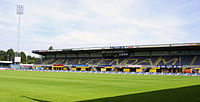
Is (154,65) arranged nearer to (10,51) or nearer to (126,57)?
(126,57)

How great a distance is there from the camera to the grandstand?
6250 centimetres

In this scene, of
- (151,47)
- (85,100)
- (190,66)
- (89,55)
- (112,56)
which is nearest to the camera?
(85,100)

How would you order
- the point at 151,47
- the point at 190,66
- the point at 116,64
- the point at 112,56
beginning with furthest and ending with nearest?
the point at 112,56 < the point at 116,64 < the point at 151,47 < the point at 190,66

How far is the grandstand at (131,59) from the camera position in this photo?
2461 inches

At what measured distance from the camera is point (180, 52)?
67.8 metres

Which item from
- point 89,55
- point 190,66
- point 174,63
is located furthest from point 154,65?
point 89,55

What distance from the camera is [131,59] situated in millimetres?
73562

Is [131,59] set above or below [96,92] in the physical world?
above

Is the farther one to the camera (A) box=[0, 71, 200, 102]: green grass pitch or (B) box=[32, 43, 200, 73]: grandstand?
(B) box=[32, 43, 200, 73]: grandstand

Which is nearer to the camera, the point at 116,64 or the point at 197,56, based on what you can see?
the point at 197,56

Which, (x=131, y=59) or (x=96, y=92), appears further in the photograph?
(x=131, y=59)

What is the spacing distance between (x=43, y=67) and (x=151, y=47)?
4701 cm

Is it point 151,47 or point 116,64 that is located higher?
point 151,47

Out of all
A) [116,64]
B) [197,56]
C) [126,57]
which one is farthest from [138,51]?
[197,56]
